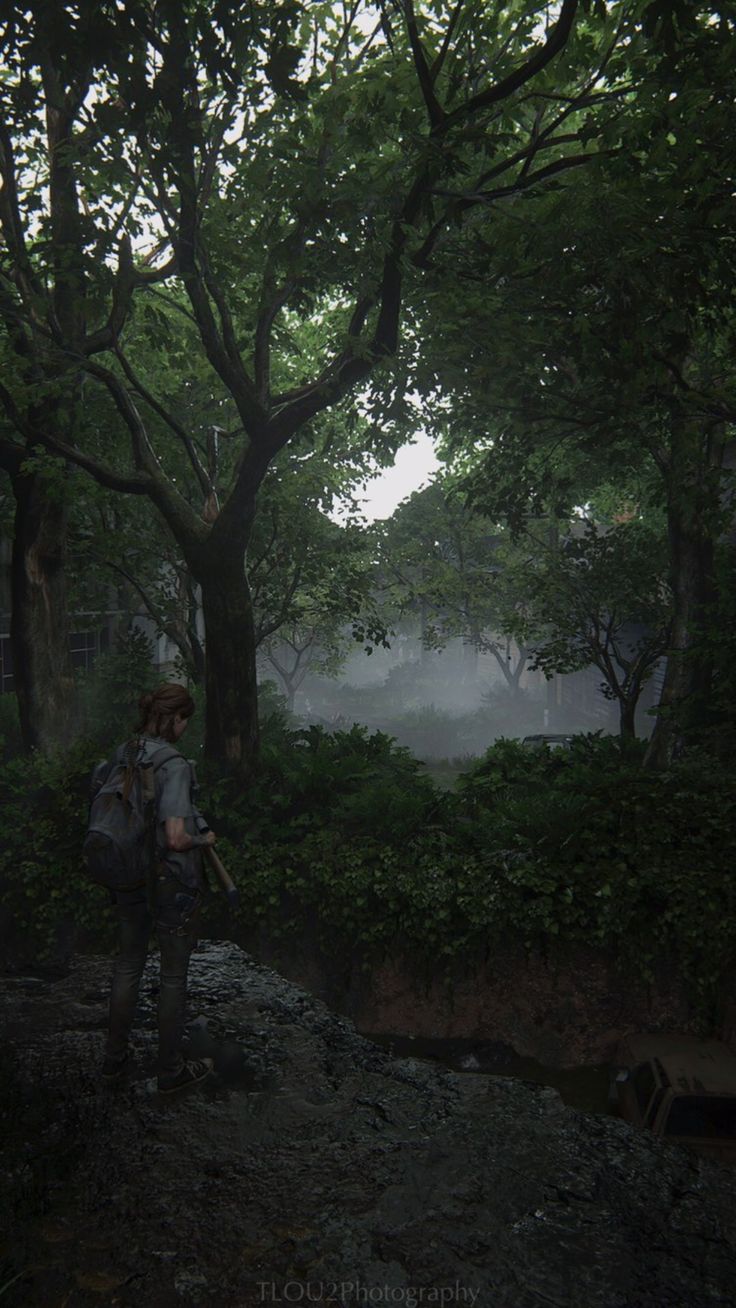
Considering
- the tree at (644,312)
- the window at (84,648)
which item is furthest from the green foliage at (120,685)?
the tree at (644,312)

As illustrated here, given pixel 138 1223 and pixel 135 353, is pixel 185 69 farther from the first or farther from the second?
pixel 138 1223

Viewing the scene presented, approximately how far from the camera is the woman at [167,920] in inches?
169

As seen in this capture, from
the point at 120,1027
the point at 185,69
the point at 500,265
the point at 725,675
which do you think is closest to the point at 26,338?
the point at 185,69

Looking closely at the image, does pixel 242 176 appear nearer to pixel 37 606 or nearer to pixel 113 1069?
pixel 37 606

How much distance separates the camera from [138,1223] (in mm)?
3248

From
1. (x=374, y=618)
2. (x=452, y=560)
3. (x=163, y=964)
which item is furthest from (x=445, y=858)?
(x=452, y=560)

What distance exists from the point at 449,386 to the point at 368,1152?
31.6 feet

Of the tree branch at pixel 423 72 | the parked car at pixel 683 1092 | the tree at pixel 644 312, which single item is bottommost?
the parked car at pixel 683 1092

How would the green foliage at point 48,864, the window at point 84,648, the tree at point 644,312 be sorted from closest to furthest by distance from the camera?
the tree at point 644,312 < the green foliage at point 48,864 < the window at point 84,648

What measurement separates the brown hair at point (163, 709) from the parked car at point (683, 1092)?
356 cm

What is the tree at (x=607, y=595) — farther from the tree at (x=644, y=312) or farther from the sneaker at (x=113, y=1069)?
the sneaker at (x=113, y=1069)

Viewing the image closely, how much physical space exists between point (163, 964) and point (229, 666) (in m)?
5.23

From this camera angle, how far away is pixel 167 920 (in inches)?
171

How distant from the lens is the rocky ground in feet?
9.86
